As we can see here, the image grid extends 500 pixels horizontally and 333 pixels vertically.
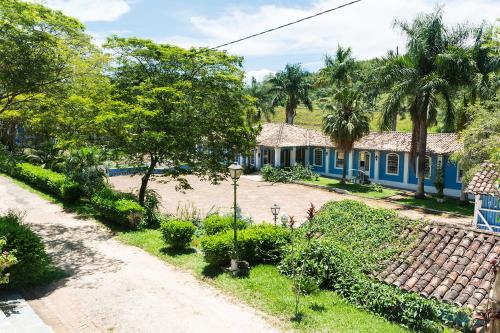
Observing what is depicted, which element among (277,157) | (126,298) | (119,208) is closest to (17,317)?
(126,298)

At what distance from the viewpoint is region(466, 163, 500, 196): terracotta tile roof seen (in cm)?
1636

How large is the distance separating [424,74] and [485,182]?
36.4 feet

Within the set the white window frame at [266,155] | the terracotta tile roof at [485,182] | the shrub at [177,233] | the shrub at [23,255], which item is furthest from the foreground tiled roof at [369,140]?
the shrub at [23,255]

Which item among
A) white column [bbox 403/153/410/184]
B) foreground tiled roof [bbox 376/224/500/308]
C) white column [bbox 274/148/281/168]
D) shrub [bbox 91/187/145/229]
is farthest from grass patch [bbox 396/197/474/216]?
shrub [bbox 91/187/145/229]

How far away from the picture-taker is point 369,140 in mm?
33188

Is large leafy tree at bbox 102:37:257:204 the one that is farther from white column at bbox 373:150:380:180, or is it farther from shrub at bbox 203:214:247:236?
white column at bbox 373:150:380:180

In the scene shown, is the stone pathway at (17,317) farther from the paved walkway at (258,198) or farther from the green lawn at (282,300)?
the paved walkway at (258,198)

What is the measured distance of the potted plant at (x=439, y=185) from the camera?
2609 centimetres

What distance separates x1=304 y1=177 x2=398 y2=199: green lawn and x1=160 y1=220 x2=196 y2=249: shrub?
17250mm

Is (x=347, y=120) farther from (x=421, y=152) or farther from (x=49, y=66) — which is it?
(x=49, y=66)

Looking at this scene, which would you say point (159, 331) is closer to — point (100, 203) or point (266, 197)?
point (100, 203)

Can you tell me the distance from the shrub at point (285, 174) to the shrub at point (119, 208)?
16.9 meters

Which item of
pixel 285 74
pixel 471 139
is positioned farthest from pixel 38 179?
pixel 285 74

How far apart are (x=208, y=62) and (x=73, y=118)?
6373 millimetres
